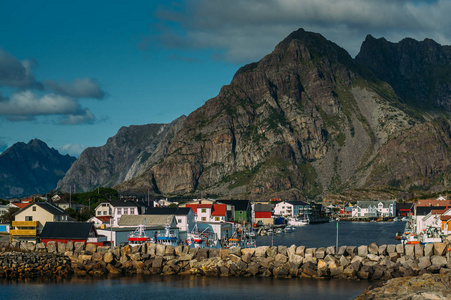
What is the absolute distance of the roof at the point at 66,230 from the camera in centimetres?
8312

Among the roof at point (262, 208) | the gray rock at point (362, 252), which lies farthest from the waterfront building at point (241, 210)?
the gray rock at point (362, 252)

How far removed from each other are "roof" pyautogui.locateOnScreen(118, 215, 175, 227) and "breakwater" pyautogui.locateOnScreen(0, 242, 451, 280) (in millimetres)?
18379

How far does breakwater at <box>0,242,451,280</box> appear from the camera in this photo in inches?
2692

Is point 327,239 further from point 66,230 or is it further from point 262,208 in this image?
point 262,208

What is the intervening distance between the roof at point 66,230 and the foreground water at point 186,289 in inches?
559

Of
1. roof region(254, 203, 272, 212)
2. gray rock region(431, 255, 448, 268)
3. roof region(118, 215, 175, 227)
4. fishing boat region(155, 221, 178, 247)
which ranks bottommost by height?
→ gray rock region(431, 255, 448, 268)

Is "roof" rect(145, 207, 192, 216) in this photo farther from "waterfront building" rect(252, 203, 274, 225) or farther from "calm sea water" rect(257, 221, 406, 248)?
"waterfront building" rect(252, 203, 274, 225)

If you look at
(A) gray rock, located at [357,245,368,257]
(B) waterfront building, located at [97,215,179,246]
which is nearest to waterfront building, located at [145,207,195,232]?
(B) waterfront building, located at [97,215,179,246]

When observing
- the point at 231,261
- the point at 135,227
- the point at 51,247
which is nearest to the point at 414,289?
the point at 231,261

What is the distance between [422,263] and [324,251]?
35.9 feet

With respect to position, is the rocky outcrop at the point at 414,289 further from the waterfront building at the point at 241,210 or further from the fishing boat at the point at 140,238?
the waterfront building at the point at 241,210

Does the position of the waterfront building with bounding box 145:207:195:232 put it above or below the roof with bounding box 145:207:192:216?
below

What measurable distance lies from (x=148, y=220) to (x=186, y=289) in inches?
1465

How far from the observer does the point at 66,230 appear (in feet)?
276
